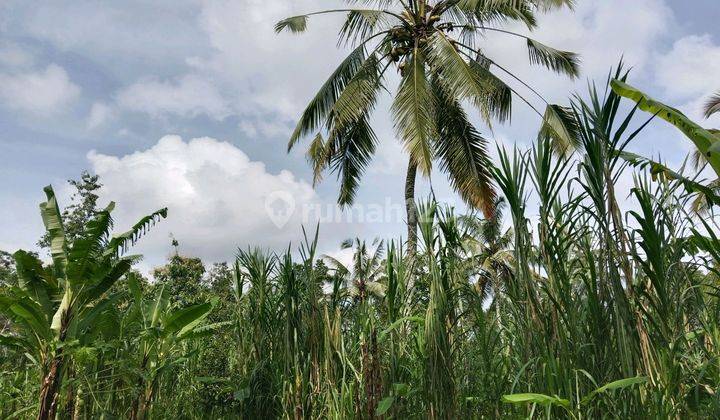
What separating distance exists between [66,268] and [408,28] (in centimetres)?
771

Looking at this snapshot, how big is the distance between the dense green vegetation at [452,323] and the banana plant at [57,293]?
0.07ft

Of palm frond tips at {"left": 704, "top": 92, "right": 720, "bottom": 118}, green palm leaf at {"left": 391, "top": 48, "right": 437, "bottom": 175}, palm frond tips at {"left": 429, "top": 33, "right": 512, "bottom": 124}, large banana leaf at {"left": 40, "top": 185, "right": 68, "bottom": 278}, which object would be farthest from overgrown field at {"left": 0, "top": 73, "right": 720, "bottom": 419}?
palm frond tips at {"left": 704, "top": 92, "right": 720, "bottom": 118}

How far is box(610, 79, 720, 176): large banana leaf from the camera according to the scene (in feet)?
9.77

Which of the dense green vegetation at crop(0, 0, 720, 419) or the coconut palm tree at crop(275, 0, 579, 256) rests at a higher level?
the coconut palm tree at crop(275, 0, 579, 256)

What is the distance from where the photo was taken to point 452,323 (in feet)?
12.2

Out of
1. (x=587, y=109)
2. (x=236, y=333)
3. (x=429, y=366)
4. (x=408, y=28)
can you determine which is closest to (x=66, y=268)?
(x=236, y=333)

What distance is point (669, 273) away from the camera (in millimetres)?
2652

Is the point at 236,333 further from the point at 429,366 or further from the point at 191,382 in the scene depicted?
the point at 429,366

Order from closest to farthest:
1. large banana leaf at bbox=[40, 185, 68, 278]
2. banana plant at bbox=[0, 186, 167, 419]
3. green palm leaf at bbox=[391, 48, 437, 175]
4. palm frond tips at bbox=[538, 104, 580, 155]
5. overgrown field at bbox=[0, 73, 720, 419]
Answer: overgrown field at bbox=[0, 73, 720, 419] → banana plant at bbox=[0, 186, 167, 419] → large banana leaf at bbox=[40, 185, 68, 278] → green palm leaf at bbox=[391, 48, 437, 175] → palm frond tips at bbox=[538, 104, 580, 155]

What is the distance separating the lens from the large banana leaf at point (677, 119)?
9.77ft

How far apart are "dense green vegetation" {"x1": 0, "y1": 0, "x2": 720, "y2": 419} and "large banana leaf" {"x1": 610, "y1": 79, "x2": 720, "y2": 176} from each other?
2cm

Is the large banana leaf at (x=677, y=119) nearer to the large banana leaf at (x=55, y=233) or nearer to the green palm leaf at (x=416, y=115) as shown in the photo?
the green palm leaf at (x=416, y=115)

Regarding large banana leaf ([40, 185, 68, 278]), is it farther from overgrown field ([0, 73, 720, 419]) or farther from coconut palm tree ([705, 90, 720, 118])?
coconut palm tree ([705, 90, 720, 118])

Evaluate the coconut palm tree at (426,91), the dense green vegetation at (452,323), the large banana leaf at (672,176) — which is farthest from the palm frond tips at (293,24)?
the large banana leaf at (672,176)
